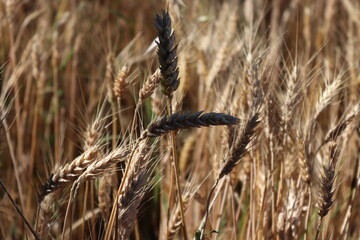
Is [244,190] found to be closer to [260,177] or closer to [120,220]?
[260,177]

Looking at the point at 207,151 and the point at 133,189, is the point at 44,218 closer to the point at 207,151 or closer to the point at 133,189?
the point at 133,189

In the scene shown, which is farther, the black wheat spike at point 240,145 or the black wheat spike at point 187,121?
the black wheat spike at point 240,145

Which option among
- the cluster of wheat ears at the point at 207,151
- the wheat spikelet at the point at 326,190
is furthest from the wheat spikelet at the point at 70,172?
the wheat spikelet at the point at 326,190

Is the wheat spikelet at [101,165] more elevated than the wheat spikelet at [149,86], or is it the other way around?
the wheat spikelet at [149,86]

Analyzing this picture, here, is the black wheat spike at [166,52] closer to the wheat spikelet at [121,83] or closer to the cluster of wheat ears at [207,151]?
the cluster of wheat ears at [207,151]

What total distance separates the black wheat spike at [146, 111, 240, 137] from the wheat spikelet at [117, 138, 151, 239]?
0.09 meters

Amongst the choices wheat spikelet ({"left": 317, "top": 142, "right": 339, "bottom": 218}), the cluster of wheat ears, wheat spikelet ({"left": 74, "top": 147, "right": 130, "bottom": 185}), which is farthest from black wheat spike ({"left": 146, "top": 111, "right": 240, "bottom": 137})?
wheat spikelet ({"left": 317, "top": 142, "right": 339, "bottom": 218})

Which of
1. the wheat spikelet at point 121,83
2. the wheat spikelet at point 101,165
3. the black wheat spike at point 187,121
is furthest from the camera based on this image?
the wheat spikelet at point 121,83

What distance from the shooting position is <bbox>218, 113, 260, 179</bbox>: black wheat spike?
1127 mm

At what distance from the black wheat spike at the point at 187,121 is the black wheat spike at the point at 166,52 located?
0.08 metres

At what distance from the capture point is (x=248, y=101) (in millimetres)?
1391

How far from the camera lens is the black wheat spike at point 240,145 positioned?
3.70ft

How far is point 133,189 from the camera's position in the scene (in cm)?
112

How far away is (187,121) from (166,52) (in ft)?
0.49
